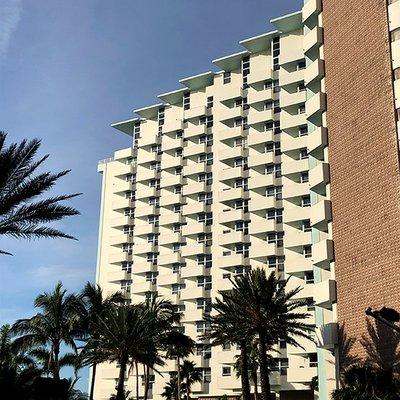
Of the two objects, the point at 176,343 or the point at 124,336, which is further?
the point at 176,343

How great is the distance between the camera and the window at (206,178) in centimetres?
7550

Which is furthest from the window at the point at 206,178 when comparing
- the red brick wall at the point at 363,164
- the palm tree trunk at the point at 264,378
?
the palm tree trunk at the point at 264,378

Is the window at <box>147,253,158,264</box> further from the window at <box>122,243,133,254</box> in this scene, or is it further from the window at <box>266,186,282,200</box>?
the window at <box>266,186,282,200</box>

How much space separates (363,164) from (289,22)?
38003 millimetres

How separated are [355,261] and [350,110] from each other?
30.5 ft

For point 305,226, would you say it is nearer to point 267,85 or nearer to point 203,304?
point 203,304

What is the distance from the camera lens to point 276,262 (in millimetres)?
66125

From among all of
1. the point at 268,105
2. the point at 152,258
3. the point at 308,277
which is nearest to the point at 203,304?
the point at 152,258

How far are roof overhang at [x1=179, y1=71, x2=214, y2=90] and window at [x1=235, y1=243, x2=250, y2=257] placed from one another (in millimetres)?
22191

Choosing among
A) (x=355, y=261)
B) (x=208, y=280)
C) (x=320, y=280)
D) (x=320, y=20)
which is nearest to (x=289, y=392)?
(x=208, y=280)

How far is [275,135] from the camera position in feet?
230

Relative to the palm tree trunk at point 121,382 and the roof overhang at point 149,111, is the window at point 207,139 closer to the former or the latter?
A: the roof overhang at point 149,111

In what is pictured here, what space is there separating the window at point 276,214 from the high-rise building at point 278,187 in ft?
0.61

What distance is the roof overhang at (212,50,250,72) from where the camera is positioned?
74312mm
